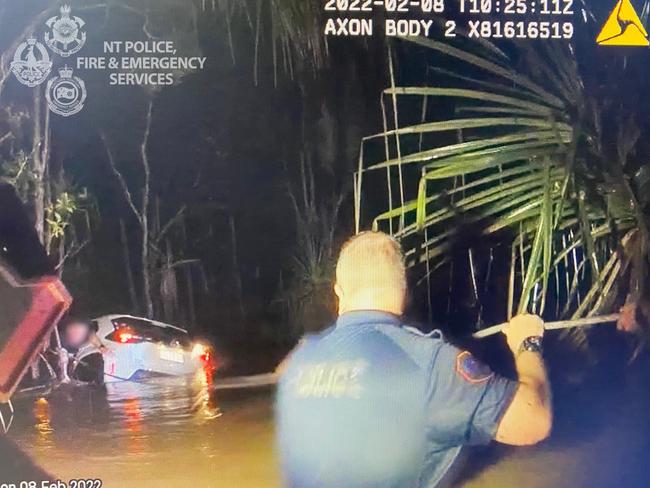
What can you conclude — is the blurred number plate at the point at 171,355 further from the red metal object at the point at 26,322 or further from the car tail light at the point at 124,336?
the red metal object at the point at 26,322

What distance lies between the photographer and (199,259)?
1378 millimetres

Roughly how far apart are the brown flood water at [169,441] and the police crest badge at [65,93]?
1.41 feet

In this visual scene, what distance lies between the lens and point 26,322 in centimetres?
138

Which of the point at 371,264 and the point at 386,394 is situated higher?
the point at 371,264

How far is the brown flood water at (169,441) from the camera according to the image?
4.51 feet

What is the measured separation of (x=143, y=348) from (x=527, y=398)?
59 centimetres

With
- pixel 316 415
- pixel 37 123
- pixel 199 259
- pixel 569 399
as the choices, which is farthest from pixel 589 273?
pixel 37 123

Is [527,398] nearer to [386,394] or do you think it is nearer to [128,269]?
[386,394]

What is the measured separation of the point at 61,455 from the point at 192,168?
481 millimetres

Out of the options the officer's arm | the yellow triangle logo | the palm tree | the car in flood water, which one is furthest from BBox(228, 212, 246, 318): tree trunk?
the yellow triangle logo

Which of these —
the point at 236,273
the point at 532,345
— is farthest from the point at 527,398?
the point at 236,273

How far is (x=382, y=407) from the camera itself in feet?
4.40

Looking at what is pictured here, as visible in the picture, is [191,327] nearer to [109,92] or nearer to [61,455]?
[61,455]

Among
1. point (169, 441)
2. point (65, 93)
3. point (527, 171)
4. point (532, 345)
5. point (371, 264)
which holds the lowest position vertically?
point (169, 441)
